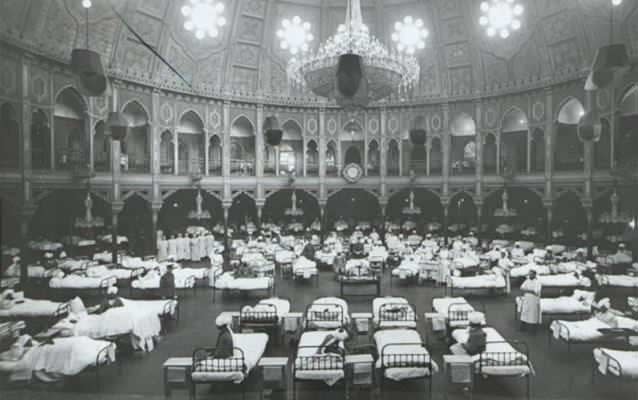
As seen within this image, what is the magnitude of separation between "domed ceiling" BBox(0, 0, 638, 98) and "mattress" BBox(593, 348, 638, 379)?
1557 centimetres

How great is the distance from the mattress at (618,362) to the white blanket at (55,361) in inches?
419

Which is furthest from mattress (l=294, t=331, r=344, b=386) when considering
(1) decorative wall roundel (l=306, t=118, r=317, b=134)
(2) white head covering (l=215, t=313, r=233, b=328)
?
(1) decorative wall roundel (l=306, t=118, r=317, b=134)

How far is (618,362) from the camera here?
828cm

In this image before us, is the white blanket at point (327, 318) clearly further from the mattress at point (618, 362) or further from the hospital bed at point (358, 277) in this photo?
the mattress at point (618, 362)

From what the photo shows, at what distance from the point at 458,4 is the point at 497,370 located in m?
24.0

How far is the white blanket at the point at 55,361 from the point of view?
27.9ft

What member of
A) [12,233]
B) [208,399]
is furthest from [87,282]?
[208,399]

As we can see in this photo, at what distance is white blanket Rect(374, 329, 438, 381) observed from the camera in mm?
8305

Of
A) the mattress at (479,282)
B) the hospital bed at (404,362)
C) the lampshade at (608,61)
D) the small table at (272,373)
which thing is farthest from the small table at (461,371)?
the lampshade at (608,61)

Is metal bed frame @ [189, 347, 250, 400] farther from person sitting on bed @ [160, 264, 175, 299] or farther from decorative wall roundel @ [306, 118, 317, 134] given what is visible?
decorative wall roundel @ [306, 118, 317, 134]

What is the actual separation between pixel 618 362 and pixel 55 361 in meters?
11.3

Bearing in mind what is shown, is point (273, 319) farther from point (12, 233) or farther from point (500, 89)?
point (500, 89)

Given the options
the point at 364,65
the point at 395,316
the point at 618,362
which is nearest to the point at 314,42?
the point at 364,65

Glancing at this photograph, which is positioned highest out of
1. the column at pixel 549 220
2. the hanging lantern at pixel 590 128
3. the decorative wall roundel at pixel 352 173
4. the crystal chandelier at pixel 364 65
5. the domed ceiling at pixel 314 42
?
the domed ceiling at pixel 314 42
